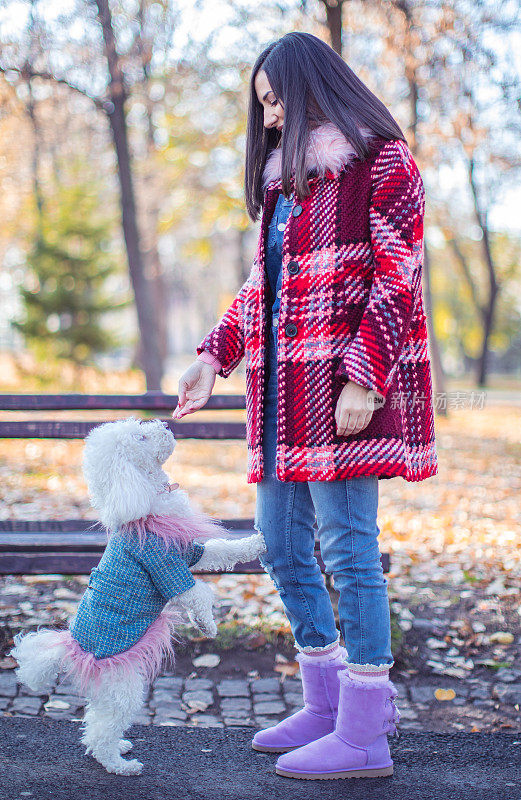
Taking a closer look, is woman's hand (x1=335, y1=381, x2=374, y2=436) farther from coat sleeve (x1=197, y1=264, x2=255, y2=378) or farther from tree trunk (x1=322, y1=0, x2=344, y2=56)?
tree trunk (x1=322, y1=0, x2=344, y2=56)

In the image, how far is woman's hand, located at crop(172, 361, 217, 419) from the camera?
8.75 feet

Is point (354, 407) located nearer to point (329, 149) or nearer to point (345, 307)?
point (345, 307)

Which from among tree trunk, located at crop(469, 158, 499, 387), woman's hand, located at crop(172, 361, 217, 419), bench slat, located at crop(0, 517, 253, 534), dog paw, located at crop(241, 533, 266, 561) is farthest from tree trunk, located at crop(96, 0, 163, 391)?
tree trunk, located at crop(469, 158, 499, 387)

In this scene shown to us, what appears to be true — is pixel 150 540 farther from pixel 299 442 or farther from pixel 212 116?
pixel 212 116

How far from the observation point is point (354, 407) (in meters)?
2.17

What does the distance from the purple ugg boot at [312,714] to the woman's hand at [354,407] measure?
904 millimetres

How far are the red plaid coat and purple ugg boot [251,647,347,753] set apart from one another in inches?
29.7

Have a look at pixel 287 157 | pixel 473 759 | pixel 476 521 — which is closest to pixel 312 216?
pixel 287 157

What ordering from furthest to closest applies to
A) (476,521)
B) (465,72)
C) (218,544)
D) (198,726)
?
1. (465,72)
2. (476,521)
3. (198,726)
4. (218,544)

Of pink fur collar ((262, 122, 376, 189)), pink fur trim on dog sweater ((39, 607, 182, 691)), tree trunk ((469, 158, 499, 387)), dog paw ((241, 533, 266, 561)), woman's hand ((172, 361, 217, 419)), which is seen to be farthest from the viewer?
tree trunk ((469, 158, 499, 387))

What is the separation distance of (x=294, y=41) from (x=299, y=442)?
1.23 m

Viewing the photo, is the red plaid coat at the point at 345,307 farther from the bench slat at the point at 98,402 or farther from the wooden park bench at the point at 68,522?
the bench slat at the point at 98,402

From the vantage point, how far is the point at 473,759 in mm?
2643

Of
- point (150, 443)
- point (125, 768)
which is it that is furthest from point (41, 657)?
point (150, 443)
